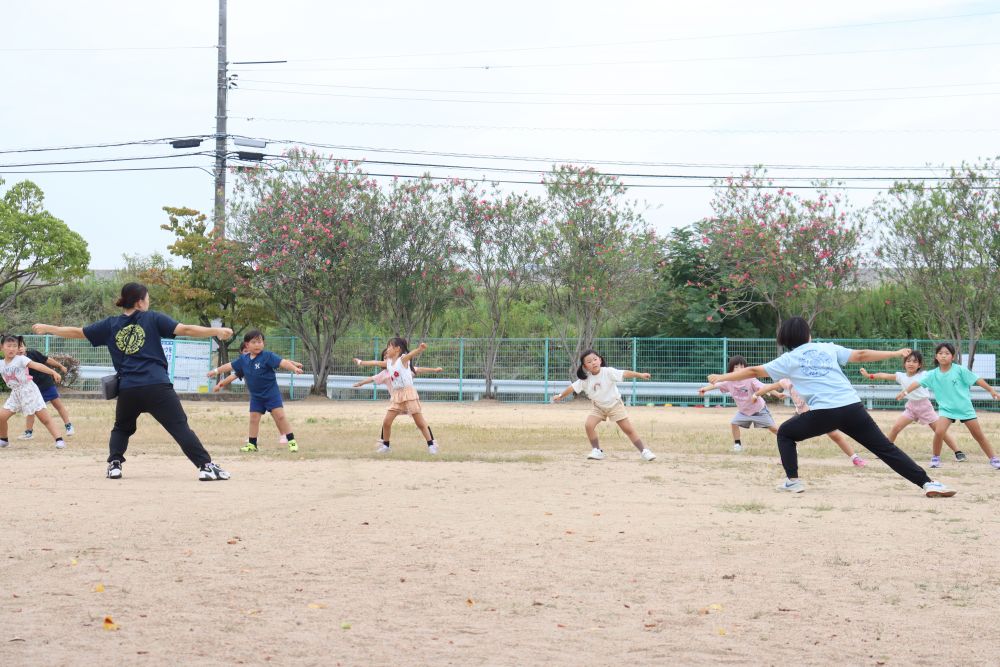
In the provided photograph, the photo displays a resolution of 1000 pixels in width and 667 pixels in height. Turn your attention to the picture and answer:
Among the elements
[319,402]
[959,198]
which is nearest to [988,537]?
[959,198]

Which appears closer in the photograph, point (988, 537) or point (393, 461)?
point (988, 537)

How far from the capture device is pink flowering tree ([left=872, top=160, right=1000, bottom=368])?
87.4ft

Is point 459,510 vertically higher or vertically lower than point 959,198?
lower

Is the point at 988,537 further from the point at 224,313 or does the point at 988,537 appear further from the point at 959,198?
the point at 224,313

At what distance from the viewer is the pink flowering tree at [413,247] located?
3047 centimetres

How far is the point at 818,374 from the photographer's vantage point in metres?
9.11

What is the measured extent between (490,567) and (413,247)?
2503 centimetres

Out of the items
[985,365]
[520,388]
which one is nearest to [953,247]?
[985,365]

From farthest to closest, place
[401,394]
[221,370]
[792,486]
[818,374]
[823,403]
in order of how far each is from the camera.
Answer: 1. [401,394]
2. [221,370]
3. [792,486]
4. [818,374]
5. [823,403]

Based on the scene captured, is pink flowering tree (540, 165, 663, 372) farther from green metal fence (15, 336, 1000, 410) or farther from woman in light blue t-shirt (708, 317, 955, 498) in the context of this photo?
woman in light blue t-shirt (708, 317, 955, 498)

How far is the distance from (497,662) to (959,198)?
25.7m

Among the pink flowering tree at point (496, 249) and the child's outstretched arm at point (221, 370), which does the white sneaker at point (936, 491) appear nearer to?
the child's outstretched arm at point (221, 370)

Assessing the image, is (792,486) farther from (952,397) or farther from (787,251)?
(787,251)

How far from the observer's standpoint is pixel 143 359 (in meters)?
9.73
